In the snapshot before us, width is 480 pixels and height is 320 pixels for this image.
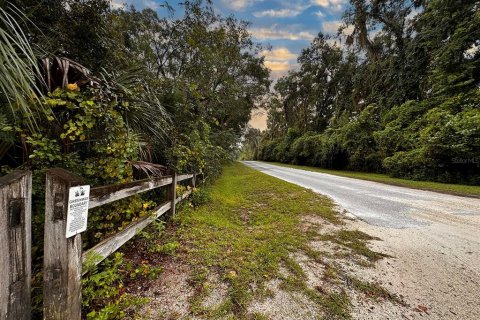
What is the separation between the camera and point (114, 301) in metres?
1.70

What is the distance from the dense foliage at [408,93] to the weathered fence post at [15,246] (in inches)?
489

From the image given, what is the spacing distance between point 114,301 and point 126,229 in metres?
0.60

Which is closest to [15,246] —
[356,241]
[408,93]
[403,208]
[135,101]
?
[135,101]

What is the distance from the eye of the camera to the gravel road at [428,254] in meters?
1.79

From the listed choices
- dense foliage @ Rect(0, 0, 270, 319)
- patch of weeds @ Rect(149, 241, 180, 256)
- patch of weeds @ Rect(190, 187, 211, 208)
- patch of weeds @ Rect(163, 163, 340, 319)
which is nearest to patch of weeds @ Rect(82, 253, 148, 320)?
dense foliage @ Rect(0, 0, 270, 319)

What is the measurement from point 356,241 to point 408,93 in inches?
633

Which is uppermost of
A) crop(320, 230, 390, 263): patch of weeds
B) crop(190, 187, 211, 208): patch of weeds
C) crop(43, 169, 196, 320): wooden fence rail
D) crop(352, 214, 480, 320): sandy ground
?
crop(43, 169, 196, 320): wooden fence rail

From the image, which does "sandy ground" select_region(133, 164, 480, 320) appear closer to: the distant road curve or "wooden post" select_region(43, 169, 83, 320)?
the distant road curve

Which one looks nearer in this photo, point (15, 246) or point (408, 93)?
point (15, 246)

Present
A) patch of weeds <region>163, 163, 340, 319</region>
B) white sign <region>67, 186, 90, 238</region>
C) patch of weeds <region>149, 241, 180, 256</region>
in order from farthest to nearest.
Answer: patch of weeds <region>149, 241, 180, 256</region> < patch of weeds <region>163, 163, 340, 319</region> < white sign <region>67, 186, 90, 238</region>

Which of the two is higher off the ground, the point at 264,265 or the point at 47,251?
the point at 47,251

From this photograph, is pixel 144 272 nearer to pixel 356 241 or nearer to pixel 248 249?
pixel 248 249

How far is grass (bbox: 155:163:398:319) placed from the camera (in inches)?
71.9

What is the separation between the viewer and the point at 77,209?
1.30 m
